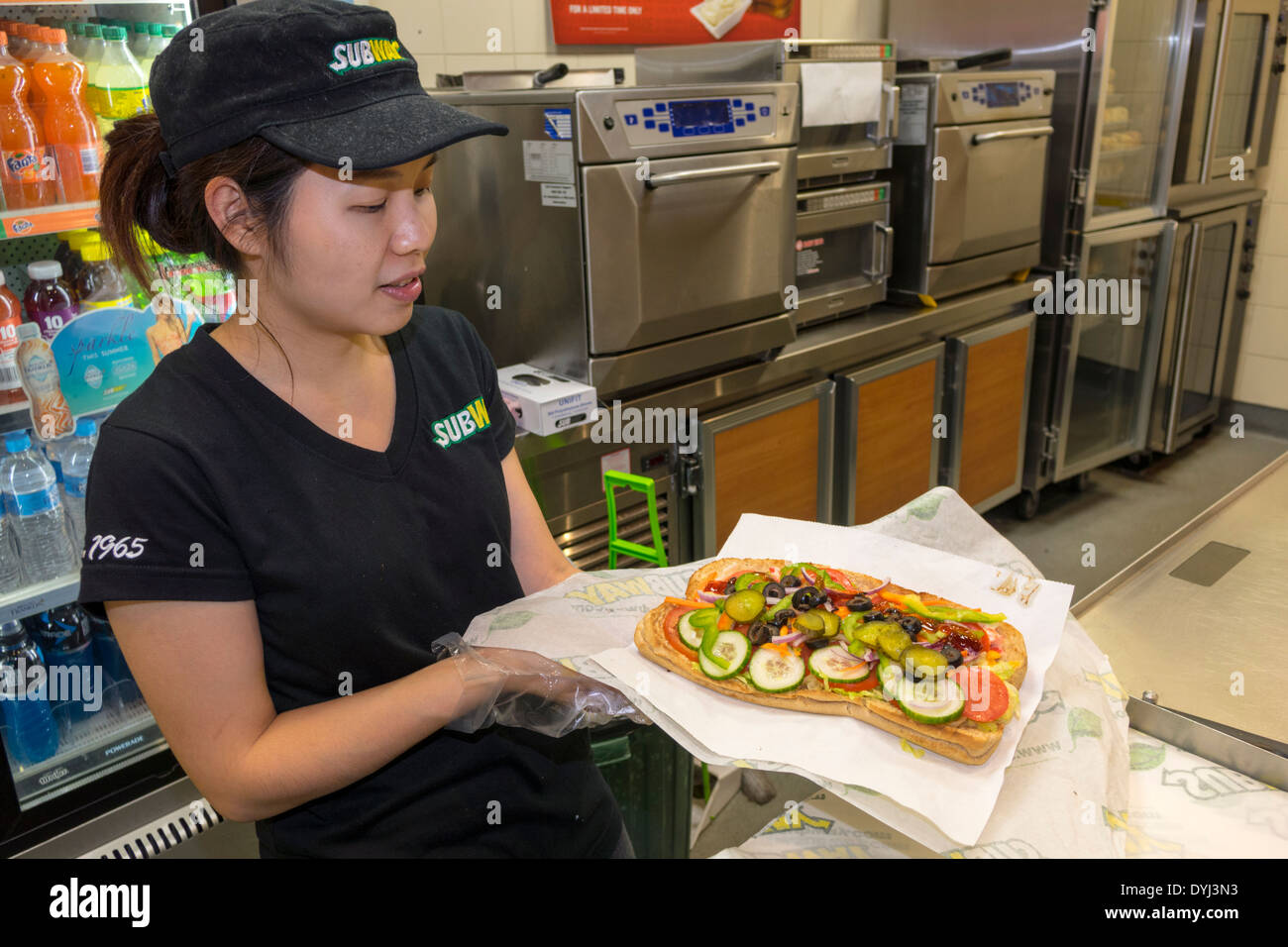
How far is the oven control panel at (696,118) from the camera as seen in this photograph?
7.57 ft

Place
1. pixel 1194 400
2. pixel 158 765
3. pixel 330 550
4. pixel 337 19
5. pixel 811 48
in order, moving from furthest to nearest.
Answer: pixel 1194 400
pixel 811 48
pixel 158 765
pixel 330 550
pixel 337 19

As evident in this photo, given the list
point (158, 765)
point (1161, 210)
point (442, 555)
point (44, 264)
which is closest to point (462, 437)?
point (442, 555)

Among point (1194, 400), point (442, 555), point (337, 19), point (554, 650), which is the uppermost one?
point (337, 19)

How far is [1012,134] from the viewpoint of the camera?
343 cm

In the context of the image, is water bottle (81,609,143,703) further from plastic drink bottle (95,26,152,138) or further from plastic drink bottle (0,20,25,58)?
plastic drink bottle (0,20,25,58)

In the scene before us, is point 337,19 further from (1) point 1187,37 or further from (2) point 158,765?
(1) point 1187,37

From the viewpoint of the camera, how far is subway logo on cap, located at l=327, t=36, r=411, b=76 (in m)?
1.04

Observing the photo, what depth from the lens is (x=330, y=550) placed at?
1.15m

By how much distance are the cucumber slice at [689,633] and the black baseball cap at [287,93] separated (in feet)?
2.32

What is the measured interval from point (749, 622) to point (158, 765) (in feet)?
4.71

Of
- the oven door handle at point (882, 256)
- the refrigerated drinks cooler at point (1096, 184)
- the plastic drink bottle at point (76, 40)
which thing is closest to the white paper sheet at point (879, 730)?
the plastic drink bottle at point (76, 40)

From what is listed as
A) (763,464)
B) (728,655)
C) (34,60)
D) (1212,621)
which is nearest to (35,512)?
(34,60)

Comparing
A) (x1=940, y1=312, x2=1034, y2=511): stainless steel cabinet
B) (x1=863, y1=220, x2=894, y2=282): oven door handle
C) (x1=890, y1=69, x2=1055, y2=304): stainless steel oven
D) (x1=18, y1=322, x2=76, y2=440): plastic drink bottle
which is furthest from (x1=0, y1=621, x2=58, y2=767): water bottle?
(x1=940, y1=312, x2=1034, y2=511): stainless steel cabinet

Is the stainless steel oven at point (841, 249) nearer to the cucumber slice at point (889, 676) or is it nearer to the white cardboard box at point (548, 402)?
the white cardboard box at point (548, 402)
